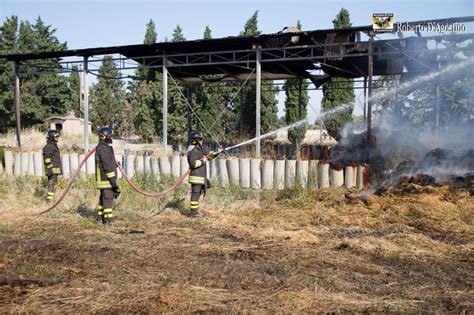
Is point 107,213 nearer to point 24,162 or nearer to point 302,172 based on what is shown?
point 302,172

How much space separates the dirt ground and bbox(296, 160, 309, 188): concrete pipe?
733 mm

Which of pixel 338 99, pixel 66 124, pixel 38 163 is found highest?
pixel 338 99

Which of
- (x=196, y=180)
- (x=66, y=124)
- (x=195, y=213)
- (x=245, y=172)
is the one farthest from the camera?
(x=66, y=124)

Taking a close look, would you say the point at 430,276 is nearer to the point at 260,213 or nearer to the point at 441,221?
the point at 441,221

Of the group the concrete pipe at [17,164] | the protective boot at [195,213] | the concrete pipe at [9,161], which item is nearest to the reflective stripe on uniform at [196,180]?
the protective boot at [195,213]

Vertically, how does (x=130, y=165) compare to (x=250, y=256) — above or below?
above

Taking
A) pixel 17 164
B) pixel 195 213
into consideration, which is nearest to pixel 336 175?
pixel 195 213

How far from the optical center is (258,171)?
36.4 ft

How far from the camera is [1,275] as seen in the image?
4.85 m

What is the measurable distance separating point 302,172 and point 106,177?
4.63 meters

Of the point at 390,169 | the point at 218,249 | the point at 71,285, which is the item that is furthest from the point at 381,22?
the point at 71,285

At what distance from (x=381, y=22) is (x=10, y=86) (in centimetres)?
3123

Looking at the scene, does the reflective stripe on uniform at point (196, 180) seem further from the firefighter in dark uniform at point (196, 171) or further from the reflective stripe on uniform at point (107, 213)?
the reflective stripe on uniform at point (107, 213)

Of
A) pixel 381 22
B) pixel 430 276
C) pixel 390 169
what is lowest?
pixel 430 276
